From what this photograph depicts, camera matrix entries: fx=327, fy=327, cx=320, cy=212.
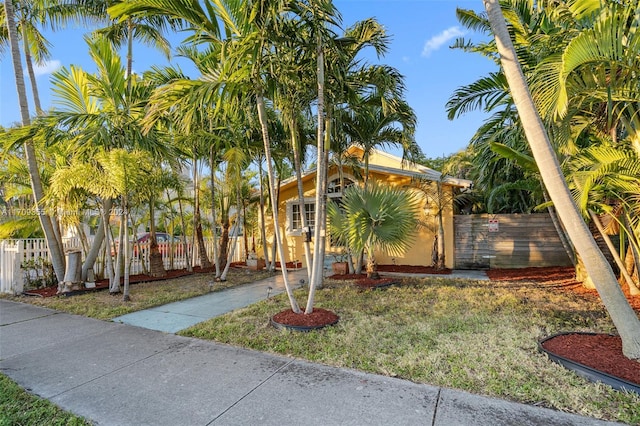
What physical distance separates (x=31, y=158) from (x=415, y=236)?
10.6 m

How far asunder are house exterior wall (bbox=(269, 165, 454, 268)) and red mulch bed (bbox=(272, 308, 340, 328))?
14.9ft

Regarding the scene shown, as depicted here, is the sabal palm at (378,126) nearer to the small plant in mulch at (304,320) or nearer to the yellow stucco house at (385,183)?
the yellow stucco house at (385,183)

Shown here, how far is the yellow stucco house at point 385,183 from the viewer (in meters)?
10.4

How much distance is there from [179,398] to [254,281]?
633 cm

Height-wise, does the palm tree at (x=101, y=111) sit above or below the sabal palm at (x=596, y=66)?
above

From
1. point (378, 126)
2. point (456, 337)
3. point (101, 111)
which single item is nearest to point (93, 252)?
point (101, 111)

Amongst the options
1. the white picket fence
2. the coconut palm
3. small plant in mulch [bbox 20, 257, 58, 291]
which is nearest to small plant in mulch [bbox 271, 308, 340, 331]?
the coconut palm

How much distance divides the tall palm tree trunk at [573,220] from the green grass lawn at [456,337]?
751mm

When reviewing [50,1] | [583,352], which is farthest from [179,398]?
[50,1]

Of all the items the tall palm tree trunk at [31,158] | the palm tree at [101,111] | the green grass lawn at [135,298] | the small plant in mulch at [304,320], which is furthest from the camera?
the tall palm tree trunk at [31,158]

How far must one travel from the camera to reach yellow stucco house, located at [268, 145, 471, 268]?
408 inches

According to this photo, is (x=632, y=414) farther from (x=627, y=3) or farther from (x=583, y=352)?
(x=627, y=3)

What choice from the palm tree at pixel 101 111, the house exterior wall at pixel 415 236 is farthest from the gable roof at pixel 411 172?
the palm tree at pixel 101 111

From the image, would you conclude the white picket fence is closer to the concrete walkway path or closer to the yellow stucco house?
the concrete walkway path
